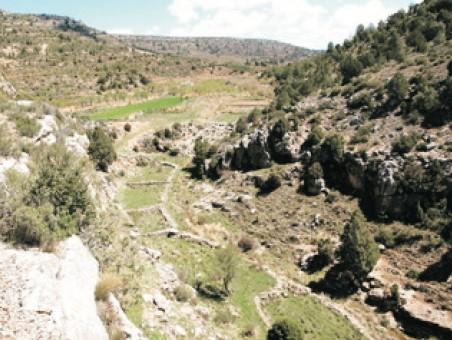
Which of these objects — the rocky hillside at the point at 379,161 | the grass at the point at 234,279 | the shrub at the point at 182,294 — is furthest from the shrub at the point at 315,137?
the shrub at the point at 182,294

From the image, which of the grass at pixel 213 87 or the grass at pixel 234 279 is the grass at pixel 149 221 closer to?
the grass at pixel 234 279

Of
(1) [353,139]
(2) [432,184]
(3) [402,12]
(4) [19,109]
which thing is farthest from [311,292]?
(3) [402,12]

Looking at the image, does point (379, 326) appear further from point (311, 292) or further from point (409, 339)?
point (311, 292)

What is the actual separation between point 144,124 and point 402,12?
157 feet

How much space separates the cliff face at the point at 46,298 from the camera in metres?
10.7

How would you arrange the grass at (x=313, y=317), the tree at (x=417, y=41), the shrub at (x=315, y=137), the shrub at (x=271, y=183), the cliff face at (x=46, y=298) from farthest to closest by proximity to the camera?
the tree at (x=417, y=41) < the shrub at (x=315, y=137) < the shrub at (x=271, y=183) < the grass at (x=313, y=317) < the cliff face at (x=46, y=298)

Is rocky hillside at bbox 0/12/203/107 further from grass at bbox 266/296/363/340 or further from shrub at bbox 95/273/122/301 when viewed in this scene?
shrub at bbox 95/273/122/301

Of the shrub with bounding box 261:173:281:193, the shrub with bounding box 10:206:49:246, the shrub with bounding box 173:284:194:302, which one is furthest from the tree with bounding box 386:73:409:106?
the shrub with bounding box 10:206:49:246

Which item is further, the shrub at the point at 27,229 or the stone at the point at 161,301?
the stone at the point at 161,301

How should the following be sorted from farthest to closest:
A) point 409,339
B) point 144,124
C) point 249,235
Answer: point 144,124, point 249,235, point 409,339

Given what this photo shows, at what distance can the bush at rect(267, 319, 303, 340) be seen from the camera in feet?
78.7

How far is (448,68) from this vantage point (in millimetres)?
43812

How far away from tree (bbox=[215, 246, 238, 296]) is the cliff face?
14535 mm

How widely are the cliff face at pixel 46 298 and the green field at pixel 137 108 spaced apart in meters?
58.9
